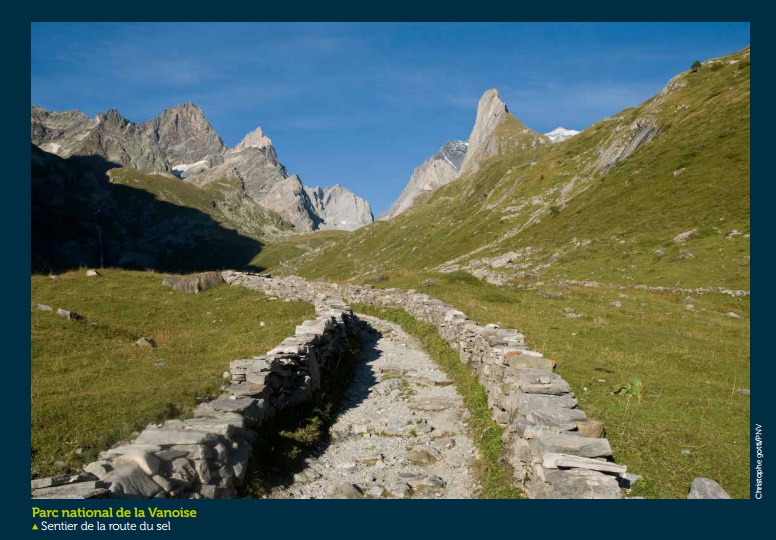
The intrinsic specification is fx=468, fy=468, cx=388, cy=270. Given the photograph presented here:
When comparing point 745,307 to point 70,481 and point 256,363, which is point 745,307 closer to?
point 256,363

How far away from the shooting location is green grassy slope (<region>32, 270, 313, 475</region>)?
442 inches

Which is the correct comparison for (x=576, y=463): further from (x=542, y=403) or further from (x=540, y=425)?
(x=542, y=403)

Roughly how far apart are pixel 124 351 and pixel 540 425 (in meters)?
16.7

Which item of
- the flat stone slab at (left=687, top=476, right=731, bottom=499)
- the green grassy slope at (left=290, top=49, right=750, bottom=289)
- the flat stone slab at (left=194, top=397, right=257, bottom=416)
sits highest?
the green grassy slope at (left=290, top=49, right=750, bottom=289)

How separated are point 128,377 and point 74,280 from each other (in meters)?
25.0

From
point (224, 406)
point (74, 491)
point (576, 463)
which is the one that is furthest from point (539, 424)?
point (74, 491)

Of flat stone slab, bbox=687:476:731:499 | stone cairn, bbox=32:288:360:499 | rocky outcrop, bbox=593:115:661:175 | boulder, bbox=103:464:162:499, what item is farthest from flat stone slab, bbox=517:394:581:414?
rocky outcrop, bbox=593:115:661:175

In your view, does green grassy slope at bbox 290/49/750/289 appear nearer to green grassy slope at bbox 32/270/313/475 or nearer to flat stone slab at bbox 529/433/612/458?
green grassy slope at bbox 32/270/313/475

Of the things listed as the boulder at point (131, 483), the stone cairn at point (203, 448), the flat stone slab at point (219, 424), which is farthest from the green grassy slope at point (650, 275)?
the boulder at point (131, 483)

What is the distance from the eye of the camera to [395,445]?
14.2 meters

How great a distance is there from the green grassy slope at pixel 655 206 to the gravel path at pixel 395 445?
32.6 metres

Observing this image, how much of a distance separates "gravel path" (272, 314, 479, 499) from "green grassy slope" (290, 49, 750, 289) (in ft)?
107

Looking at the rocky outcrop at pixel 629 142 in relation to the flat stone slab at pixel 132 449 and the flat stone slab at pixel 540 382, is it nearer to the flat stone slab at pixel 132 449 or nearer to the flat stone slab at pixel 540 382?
the flat stone slab at pixel 540 382

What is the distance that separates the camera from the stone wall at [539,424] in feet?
29.3
